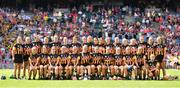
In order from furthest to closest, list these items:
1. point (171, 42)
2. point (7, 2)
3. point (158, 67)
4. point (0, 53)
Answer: point (7, 2), point (171, 42), point (0, 53), point (158, 67)

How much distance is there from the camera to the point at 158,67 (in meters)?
21.6

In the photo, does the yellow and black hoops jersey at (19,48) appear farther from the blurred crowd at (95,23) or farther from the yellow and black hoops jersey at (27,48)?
the blurred crowd at (95,23)

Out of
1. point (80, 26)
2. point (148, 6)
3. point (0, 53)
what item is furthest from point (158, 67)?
point (148, 6)

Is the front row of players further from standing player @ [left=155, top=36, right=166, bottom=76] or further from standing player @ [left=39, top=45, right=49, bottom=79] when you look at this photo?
standing player @ [left=155, top=36, right=166, bottom=76]

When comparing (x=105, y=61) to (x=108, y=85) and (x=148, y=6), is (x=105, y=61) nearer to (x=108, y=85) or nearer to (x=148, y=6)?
(x=108, y=85)

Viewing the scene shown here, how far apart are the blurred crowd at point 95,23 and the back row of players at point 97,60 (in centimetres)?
1319

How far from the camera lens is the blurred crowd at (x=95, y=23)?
36469mm

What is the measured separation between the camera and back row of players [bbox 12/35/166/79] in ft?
71.1

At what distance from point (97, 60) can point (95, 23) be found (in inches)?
657

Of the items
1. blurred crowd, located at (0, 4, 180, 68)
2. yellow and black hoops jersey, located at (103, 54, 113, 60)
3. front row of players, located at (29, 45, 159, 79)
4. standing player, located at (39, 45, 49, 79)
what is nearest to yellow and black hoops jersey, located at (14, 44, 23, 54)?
front row of players, located at (29, 45, 159, 79)

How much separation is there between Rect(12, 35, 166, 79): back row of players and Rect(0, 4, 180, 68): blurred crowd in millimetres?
13188

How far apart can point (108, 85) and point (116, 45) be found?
3483 millimetres

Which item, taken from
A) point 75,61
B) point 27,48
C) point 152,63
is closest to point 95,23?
point 27,48

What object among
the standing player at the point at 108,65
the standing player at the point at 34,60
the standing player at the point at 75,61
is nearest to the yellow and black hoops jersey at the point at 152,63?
the standing player at the point at 108,65
